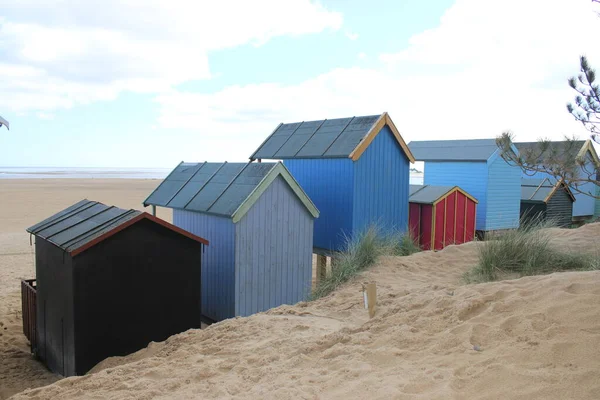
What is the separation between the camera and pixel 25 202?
32531 mm

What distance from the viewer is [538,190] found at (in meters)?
19.9

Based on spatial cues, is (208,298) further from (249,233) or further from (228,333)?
(228,333)

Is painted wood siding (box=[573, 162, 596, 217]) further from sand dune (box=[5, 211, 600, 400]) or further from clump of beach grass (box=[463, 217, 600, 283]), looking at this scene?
sand dune (box=[5, 211, 600, 400])

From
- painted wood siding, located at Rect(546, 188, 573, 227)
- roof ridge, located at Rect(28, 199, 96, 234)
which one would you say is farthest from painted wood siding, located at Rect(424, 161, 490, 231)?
roof ridge, located at Rect(28, 199, 96, 234)

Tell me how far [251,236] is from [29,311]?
426 centimetres

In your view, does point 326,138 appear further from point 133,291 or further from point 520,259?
point 133,291

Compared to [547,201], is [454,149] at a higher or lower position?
higher

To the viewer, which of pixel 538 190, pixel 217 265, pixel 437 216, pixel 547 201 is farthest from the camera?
pixel 538 190

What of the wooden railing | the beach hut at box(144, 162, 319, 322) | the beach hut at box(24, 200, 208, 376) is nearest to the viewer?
the beach hut at box(24, 200, 208, 376)

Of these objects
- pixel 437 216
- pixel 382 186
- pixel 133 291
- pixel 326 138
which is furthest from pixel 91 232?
pixel 437 216

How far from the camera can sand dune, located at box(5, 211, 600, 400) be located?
3596 mm

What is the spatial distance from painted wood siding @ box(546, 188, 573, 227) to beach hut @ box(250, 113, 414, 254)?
347 inches

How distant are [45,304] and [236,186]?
12.8ft

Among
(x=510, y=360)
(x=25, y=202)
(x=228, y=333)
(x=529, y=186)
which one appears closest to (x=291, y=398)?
(x=510, y=360)
